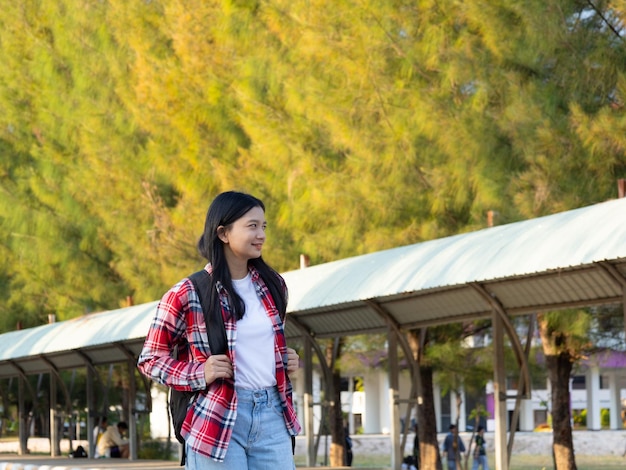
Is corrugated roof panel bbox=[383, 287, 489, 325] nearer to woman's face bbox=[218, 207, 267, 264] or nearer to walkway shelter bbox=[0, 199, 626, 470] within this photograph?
walkway shelter bbox=[0, 199, 626, 470]

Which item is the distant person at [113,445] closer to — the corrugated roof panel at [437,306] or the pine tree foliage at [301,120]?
the pine tree foliage at [301,120]

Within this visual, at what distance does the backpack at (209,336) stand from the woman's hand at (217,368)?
0.07 meters

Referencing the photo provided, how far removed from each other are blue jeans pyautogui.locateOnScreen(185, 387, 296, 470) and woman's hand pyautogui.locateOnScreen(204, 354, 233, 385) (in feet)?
0.24

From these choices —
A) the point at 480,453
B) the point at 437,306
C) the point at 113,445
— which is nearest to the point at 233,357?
the point at 437,306

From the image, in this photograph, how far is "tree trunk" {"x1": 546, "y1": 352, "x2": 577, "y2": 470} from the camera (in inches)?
642

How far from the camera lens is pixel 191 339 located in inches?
155

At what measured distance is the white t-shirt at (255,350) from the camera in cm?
385

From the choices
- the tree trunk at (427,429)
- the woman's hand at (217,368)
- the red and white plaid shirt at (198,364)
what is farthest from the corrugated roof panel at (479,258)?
the woman's hand at (217,368)

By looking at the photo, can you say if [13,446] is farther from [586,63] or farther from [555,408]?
[586,63]

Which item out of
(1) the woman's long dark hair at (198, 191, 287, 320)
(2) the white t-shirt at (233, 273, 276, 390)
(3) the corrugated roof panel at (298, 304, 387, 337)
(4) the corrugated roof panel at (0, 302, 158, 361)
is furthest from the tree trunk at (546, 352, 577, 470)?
(2) the white t-shirt at (233, 273, 276, 390)

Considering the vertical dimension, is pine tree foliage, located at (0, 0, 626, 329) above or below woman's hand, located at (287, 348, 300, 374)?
above

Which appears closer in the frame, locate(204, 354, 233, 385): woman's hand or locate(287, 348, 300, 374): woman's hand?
locate(204, 354, 233, 385): woman's hand

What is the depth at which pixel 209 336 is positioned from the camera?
3895mm

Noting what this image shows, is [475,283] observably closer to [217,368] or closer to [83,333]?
[217,368]
